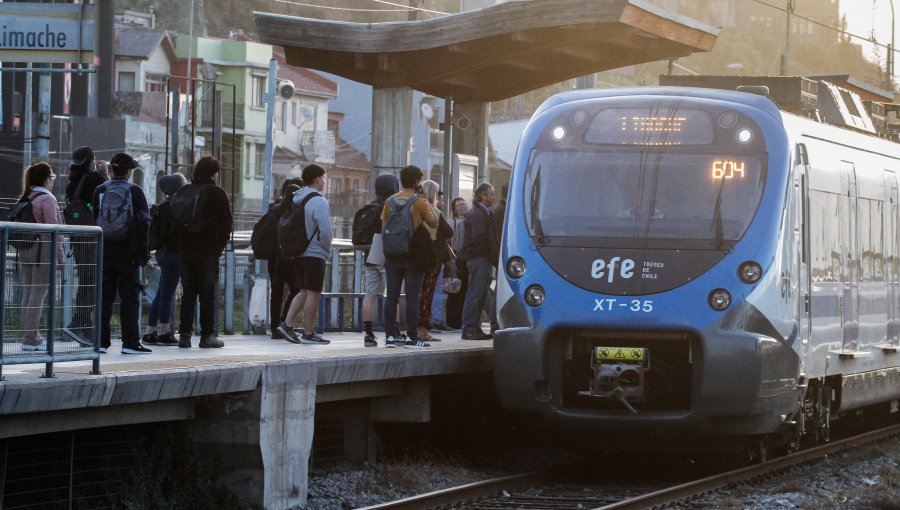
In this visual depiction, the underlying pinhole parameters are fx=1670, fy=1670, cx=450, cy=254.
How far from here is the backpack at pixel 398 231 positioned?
1446 centimetres

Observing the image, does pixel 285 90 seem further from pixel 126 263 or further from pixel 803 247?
pixel 803 247

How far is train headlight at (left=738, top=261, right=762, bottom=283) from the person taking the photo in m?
12.5

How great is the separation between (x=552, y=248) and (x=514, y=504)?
2.17 meters

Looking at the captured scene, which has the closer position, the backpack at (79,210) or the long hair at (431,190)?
the backpack at (79,210)

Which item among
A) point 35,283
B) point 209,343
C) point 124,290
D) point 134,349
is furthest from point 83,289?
point 209,343

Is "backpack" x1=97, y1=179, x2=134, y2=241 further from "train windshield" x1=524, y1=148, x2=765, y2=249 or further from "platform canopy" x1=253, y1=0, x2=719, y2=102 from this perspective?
"platform canopy" x1=253, y1=0, x2=719, y2=102

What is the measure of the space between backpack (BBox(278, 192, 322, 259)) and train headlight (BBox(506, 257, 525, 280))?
2327 mm

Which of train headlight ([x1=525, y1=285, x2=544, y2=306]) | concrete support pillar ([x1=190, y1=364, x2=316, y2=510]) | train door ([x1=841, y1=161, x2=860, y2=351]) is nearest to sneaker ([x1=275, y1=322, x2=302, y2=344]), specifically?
train headlight ([x1=525, y1=285, x2=544, y2=306])

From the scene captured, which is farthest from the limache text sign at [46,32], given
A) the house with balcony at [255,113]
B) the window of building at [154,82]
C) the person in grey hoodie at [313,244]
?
the window of building at [154,82]

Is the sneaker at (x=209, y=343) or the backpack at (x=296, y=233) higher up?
the backpack at (x=296, y=233)

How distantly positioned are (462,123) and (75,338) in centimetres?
1234

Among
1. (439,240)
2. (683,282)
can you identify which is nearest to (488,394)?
(439,240)

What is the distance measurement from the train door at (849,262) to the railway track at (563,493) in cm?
170

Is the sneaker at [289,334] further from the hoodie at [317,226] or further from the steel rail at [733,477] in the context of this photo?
the steel rail at [733,477]
